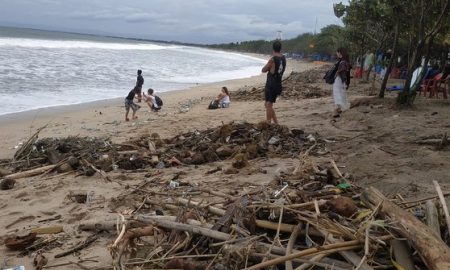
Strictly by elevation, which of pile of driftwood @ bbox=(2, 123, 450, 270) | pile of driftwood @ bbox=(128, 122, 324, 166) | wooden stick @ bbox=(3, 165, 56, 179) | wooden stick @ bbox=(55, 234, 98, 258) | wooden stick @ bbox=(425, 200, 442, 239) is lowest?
wooden stick @ bbox=(3, 165, 56, 179)

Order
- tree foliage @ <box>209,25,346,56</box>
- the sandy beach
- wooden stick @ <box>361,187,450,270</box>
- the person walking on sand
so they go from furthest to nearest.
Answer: tree foliage @ <box>209,25,346,56</box> → the sandy beach → the person walking on sand → wooden stick @ <box>361,187,450,270</box>

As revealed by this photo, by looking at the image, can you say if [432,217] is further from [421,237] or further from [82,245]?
[82,245]

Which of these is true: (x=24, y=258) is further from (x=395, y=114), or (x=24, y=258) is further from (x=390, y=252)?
(x=395, y=114)

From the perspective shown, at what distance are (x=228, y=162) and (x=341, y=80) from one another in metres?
3.90

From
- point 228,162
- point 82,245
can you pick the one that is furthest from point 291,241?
point 228,162

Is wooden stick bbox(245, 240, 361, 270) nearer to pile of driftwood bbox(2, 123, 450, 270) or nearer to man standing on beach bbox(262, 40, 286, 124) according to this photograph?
pile of driftwood bbox(2, 123, 450, 270)

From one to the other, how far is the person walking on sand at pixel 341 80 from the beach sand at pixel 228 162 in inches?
11.4

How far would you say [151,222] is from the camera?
3430 millimetres

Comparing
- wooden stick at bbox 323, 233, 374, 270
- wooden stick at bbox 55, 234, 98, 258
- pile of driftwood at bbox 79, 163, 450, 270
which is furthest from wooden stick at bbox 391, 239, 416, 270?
wooden stick at bbox 55, 234, 98, 258

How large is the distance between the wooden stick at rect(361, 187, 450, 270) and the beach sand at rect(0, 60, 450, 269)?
1527 mm

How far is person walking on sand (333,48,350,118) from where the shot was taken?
8.83 meters

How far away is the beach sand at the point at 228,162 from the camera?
4.52 metres

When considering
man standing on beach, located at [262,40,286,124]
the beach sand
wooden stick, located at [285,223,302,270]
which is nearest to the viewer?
wooden stick, located at [285,223,302,270]

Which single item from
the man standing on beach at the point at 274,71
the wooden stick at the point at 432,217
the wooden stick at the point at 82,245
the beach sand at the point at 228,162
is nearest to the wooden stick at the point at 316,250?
the wooden stick at the point at 432,217
